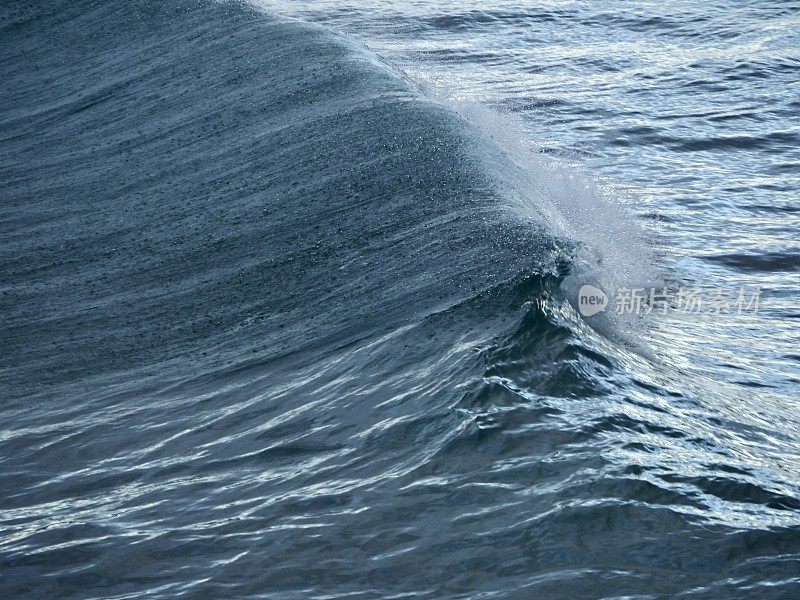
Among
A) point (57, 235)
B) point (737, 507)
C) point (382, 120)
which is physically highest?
point (382, 120)

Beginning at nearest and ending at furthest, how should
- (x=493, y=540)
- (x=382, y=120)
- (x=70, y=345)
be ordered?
(x=493, y=540) → (x=70, y=345) → (x=382, y=120)

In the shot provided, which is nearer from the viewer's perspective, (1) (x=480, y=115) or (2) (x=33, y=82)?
(1) (x=480, y=115)

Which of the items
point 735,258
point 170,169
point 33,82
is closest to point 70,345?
point 170,169

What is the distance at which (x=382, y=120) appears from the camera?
9484mm

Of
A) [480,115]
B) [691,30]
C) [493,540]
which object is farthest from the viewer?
[691,30]

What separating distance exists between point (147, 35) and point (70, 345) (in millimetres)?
7165

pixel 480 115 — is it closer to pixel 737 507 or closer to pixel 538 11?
pixel 538 11

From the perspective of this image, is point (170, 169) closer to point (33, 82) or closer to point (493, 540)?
point (33, 82)

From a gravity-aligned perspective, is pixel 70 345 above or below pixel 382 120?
below

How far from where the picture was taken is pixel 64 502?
17.3ft

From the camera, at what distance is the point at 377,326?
678 cm

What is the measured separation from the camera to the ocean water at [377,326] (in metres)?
4.73

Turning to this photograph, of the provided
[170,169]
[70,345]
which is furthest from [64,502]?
[170,169]

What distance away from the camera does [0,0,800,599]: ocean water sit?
4.73 meters
